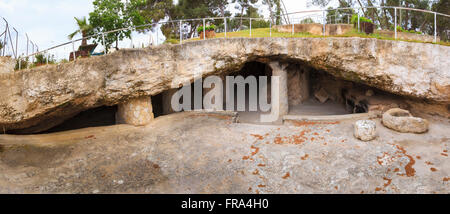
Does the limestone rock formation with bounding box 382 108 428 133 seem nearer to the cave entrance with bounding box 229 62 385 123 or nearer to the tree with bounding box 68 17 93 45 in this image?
the cave entrance with bounding box 229 62 385 123

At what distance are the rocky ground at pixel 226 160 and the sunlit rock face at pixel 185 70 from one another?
1.19 metres

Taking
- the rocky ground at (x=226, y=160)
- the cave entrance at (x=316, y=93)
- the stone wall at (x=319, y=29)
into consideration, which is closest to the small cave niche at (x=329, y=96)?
the cave entrance at (x=316, y=93)

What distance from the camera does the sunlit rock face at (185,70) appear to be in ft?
29.4

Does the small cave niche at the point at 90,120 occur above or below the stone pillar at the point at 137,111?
below

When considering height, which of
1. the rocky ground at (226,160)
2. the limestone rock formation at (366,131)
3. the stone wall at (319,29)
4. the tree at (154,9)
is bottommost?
the rocky ground at (226,160)

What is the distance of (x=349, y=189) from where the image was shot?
7.44 meters

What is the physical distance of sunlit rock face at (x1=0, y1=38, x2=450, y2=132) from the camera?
8.95m

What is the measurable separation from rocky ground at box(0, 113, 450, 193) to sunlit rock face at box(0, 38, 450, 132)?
119 centimetres

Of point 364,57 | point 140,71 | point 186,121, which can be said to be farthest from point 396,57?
point 140,71

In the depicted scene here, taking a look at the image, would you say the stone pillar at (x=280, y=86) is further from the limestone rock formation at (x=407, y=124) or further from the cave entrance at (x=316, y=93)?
the limestone rock formation at (x=407, y=124)

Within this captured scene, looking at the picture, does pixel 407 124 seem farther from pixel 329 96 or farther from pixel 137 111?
pixel 137 111

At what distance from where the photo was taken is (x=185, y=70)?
34.9ft

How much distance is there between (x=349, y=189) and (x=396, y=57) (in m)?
5.72

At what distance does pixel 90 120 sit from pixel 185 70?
236 inches
